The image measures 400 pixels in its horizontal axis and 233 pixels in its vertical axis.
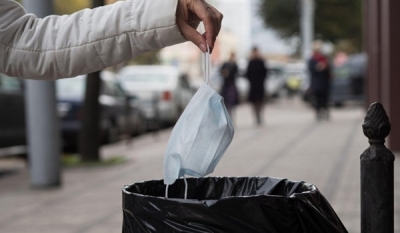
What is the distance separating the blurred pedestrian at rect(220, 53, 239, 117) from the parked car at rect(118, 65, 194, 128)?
4.29 ft

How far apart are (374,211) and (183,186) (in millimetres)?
709

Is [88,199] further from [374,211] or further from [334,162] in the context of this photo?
[374,211]

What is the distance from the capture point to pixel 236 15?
93625 millimetres

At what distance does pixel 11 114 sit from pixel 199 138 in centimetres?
1030

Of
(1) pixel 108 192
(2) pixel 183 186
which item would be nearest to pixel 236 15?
(1) pixel 108 192

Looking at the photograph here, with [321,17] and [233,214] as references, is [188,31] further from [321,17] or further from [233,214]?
[321,17]

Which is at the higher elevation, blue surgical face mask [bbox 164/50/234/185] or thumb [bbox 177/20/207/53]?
thumb [bbox 177/20/207/53]

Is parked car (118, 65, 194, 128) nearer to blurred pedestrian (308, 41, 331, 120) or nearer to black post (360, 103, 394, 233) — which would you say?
blurred pedestrian (308, 41, 331, 120)

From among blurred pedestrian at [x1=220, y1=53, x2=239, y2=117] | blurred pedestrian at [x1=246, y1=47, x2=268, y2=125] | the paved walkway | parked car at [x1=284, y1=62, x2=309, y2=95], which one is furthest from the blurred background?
parked car at [x1=284, y1=62, x2=309, y2=95]

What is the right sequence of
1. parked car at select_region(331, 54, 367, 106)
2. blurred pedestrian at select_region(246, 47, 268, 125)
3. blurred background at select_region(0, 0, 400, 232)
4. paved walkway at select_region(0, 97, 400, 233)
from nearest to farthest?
paved walkway at select_region(0, 97, 400, 233), blurred background at select_region(0, 0, 400, 232), blurred pedestrian at select_region(246, 47, 268, 125), parked car at select_region(331, 54, 367, 106)

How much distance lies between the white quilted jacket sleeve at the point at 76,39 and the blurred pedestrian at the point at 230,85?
1898 cm

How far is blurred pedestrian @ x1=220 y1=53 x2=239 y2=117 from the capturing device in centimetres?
2191

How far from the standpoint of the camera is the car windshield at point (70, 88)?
16.3m

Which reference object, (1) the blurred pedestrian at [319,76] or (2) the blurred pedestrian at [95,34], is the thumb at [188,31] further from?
(1) the blurred pedestrian at [319,76]
